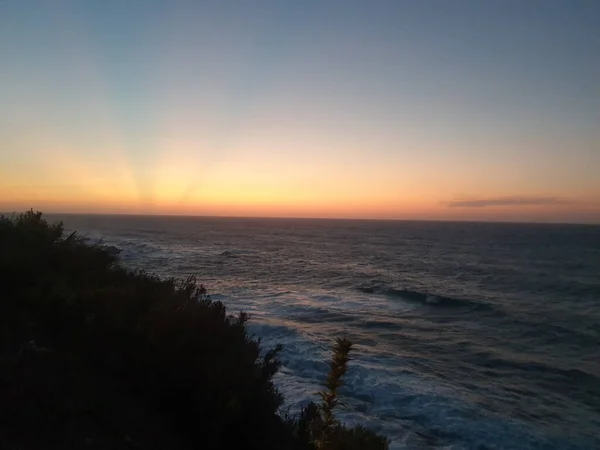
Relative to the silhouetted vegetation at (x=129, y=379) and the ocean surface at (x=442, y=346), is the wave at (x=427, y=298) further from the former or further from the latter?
the silhouetted vegetation at (x=129, y=379)

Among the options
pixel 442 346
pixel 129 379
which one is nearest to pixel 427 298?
pixel 442 346

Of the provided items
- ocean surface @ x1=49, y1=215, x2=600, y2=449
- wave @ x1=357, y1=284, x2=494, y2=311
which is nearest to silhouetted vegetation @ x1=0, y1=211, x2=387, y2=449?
ocean surface @ x1=49, y1=215, x2=600, y2=449

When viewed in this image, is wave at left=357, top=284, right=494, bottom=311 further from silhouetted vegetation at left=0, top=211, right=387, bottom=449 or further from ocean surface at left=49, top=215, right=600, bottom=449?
silhouetted vegetation at left=0, top=211, right=387, bottom=449

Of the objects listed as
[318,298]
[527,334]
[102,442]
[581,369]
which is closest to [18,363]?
[102,442]

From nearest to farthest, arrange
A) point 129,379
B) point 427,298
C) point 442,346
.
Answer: point 129,379 < point 442,346 < point 427,298

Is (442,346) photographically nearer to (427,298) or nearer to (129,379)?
(427,298)

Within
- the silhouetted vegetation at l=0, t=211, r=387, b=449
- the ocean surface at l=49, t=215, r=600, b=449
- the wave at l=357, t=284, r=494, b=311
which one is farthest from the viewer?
the wave at l=357, t=284, r=494, b=311

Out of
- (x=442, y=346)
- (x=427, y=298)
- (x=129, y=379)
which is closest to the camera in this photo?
(x=129, y=379)

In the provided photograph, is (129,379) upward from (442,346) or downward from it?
upward

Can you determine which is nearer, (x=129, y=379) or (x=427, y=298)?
(x=129, y=379)
